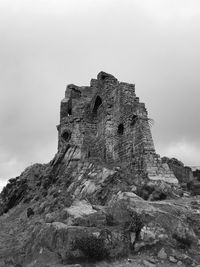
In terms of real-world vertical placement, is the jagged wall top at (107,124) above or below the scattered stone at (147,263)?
above

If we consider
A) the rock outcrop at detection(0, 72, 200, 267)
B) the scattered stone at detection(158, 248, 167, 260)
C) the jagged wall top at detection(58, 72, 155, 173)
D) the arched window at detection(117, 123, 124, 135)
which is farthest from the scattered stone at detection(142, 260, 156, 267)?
the arched window at detection(117, 123, 124, 135)

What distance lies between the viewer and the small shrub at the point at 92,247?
11938 mm

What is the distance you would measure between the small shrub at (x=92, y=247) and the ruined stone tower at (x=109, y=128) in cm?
903

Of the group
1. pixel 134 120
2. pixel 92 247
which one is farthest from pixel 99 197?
pixel 92 247

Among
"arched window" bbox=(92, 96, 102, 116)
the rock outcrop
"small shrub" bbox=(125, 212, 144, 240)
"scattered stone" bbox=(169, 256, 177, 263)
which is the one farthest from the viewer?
"arched window" bbox=(92, 96, 102, 116)

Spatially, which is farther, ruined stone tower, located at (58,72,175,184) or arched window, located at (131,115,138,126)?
arched window, located at (131,115,138,126)

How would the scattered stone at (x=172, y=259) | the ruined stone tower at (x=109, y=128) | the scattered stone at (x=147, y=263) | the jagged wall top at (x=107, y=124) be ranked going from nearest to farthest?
the scattered stone at (x=147, y=263) < the scattered stone at (x=172, y=259) < the ruined stone tower at (x=109, y=128) < the jagged wall top at (x=107, y=124)

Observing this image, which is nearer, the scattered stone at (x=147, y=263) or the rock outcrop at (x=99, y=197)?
the scattered stone at (x=147, y=263)

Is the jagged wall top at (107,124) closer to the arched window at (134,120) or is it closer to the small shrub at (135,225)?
the arched window at (134,120)

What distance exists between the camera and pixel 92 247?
12039mm

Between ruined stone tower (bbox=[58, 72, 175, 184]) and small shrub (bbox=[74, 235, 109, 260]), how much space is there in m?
9.03

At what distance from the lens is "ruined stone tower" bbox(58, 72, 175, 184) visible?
72.7ft

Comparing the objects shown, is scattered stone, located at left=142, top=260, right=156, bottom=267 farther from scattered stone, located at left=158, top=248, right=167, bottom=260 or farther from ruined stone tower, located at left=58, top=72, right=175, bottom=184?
ruined stone tower, located at left=58, top=72, right=175, bottom=184

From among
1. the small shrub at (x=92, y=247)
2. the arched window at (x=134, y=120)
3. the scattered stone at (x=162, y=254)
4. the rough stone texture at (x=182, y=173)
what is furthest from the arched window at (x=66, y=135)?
the scattered stone at (x=162, y=254)
